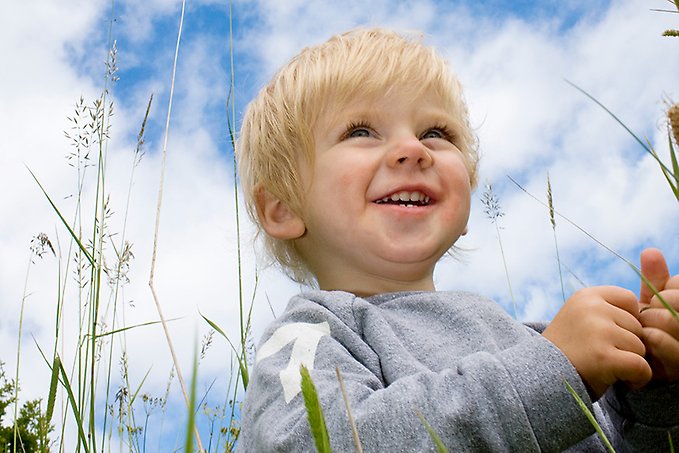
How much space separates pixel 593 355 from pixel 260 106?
1.38m

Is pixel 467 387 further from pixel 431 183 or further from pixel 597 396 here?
pixel 431 183

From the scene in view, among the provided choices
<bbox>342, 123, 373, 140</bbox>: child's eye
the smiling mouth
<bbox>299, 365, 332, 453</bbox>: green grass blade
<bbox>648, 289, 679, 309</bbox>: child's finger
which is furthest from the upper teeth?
<bbox>299, 365, 332, 453</bbox>: green grass blade

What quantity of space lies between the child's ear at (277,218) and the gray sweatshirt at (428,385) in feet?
0.92

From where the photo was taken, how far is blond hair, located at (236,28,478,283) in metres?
2.02

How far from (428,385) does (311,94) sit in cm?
100

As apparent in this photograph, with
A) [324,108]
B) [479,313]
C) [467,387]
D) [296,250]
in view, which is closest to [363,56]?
[324,108]

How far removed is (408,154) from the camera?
1844 mm

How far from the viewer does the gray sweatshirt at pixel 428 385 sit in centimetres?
127

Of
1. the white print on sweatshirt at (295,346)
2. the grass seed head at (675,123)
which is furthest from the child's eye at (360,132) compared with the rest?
the grass seed head at (675,123)

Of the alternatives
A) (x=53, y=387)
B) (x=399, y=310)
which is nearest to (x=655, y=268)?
(x=399, y=310)

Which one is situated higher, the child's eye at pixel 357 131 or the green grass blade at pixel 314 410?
the child's eye at pixel 357 131

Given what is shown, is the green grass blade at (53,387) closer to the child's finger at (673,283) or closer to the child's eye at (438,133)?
the child's eye at (438,133)

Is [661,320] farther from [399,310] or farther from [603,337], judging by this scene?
[399,310]

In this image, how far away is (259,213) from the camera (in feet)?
7.21
